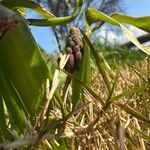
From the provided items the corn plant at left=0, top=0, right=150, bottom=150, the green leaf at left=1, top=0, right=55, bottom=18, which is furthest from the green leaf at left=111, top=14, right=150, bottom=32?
the green leaf at left=1, top=0, right=55, bottom=18

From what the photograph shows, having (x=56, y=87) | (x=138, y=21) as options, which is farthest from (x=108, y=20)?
(x=56, y=87)

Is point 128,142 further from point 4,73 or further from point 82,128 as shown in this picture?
point 4,73

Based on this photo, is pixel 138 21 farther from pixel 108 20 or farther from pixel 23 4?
pixel 23 4

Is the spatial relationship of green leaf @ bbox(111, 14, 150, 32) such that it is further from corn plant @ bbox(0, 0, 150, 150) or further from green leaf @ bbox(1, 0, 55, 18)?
green leaf @ bbox(1, 0, 55, 18)

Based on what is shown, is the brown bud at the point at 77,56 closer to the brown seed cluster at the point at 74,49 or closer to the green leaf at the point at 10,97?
the brown seed cluster at the point at 74,49

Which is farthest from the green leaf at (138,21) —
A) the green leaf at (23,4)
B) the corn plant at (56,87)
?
the green leaf at (23,4)

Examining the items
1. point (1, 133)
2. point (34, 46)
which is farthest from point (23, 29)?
point (1, 133)
